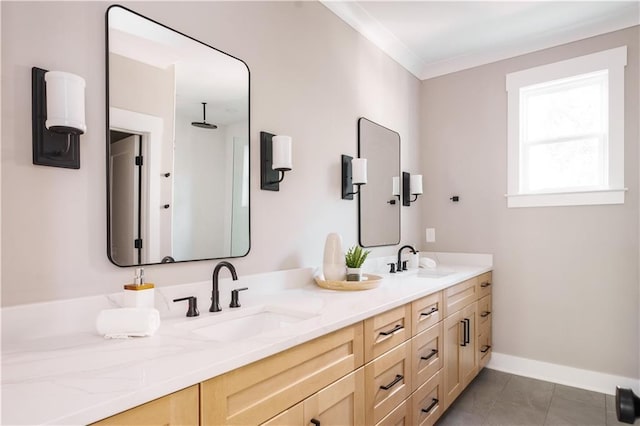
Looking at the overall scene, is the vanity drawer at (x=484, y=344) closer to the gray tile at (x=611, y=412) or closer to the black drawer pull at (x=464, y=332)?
the black drawer pull at (x=464, y=332)

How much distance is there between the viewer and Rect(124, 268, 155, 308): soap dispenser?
121 centimetres

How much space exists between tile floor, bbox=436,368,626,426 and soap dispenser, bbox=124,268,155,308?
1920 mm

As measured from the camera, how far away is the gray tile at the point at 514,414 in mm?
2268

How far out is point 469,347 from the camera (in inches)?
102

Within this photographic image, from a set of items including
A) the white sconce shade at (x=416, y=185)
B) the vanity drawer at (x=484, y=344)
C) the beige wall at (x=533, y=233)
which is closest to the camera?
the beige wall at (x=533, y=233)

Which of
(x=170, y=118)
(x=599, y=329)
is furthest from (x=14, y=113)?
(x=599, y=329)

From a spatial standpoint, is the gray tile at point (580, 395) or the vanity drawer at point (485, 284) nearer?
the gray tile at point (580, 395)

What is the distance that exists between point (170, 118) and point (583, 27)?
3034 millimetres

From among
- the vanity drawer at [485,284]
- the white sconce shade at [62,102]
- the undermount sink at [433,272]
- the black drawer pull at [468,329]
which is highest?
the white sconce shade at [62,102]

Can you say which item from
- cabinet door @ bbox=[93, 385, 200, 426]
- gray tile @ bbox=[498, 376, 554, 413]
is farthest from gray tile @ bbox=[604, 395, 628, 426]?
cabinet door @ bbox=[93, 385, 200, 426]

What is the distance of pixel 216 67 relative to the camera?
167 cm

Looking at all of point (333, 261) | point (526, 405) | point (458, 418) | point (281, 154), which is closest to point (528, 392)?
point (526, 405)

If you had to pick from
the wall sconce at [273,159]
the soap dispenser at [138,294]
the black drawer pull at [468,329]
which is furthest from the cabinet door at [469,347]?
the soap dispenser at [138,294]

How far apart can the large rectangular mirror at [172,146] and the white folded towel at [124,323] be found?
0.24 meters
